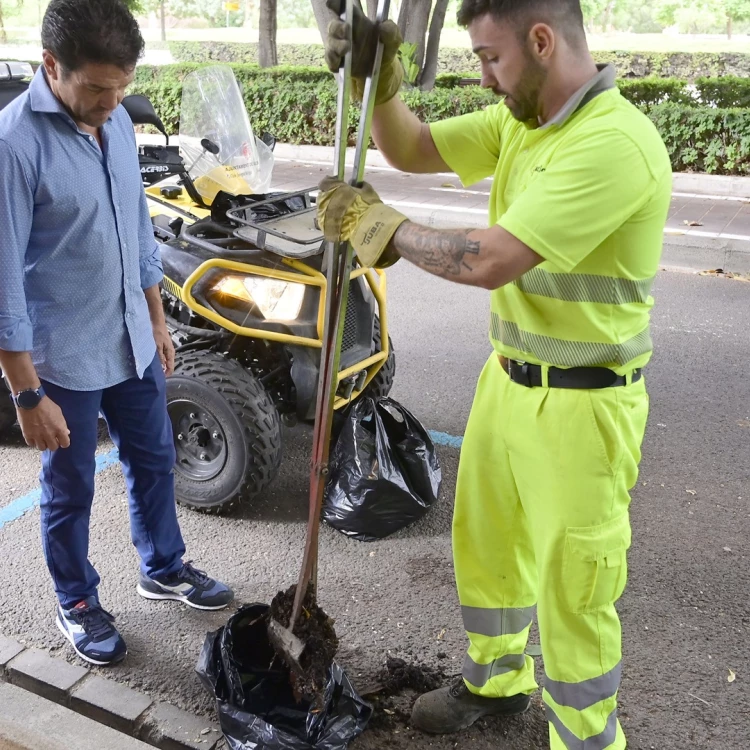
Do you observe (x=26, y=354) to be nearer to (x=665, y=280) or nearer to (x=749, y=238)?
(x=665, y=280)

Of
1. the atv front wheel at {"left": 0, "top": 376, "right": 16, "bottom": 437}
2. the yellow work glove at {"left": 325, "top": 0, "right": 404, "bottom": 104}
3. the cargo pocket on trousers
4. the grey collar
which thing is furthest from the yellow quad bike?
the cargo pocket on trousers

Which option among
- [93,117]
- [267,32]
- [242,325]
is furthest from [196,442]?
[267,32]

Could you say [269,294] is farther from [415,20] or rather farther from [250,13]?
[250,13]

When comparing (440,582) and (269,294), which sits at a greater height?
(269,294)

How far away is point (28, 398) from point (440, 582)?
1732mm

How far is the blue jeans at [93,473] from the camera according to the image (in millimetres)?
2668

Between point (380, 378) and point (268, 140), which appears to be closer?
point (380, 378)

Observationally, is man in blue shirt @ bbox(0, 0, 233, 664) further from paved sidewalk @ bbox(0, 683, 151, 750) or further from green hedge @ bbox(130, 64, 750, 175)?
green hedge @ bbox(130, 64, 750, 175)

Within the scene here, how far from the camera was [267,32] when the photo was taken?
17422mm

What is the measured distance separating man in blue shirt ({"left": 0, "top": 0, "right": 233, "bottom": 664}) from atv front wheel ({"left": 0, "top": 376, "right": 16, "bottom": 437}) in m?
1.60

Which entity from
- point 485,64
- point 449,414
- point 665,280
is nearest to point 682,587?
point 449,414

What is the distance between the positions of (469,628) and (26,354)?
1518 mm

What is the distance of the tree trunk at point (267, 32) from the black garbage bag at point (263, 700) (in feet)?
53.6

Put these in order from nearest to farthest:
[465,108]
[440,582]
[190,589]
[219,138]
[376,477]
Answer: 1. [190,589]
2. [440,582]
3. [376,477]
4. [219,138]
5. [465,108]
